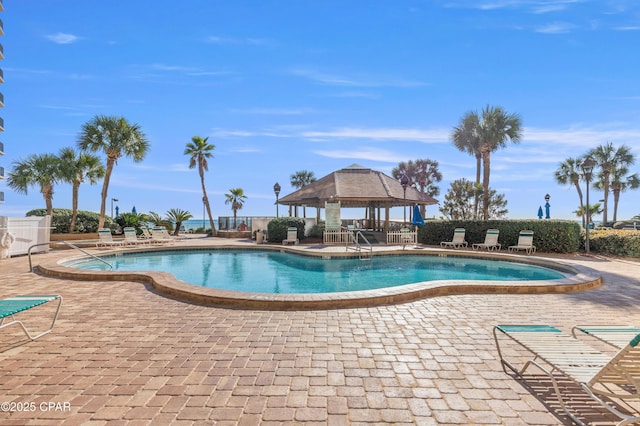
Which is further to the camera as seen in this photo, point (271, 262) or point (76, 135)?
point (76, 135)

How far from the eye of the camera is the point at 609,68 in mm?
10086

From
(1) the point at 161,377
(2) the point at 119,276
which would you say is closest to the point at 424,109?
(2) the point at 119,276

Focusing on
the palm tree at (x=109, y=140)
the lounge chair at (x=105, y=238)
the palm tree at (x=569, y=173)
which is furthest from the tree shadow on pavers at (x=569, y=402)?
the palm tree at (x=569, y=173)

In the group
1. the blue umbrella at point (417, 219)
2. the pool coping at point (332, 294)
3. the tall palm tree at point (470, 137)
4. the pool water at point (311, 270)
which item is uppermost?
the tall palm tree at point (470, 137)

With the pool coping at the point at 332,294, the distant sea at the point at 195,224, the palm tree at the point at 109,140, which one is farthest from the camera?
the distant sea at the point at 195,224

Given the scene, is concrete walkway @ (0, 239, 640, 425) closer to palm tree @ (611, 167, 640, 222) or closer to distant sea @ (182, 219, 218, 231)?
distant sea @ (182, 219, 218, 231)

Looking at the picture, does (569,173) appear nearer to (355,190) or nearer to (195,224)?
(355,190)

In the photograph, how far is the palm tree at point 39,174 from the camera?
67.5 ft

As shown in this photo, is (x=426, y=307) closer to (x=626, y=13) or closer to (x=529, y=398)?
(x=529, y=398)

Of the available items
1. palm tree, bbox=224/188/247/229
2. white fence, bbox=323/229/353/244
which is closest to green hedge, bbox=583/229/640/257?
white fence, bbox=323/229/353/244

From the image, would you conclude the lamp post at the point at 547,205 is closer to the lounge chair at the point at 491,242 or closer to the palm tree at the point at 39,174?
the lounge chair at the point at 491,242

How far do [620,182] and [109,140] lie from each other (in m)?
47.1

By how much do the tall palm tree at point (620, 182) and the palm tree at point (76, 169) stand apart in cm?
4491

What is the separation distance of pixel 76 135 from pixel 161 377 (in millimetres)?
21834
